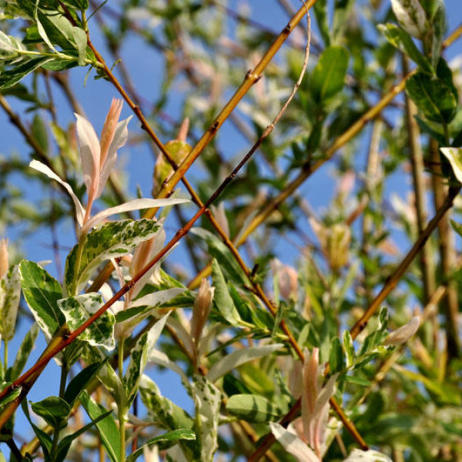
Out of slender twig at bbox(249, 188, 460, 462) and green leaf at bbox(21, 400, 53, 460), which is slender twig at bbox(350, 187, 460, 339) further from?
green leaf at bbox(21, 400, 53, 460)

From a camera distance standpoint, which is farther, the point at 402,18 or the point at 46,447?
the point at 402,18

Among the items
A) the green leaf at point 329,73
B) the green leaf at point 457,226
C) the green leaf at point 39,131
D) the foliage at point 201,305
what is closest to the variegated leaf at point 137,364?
the foliage at point 201,305

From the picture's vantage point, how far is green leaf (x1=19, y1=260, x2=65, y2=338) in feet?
1.40

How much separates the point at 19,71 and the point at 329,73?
1.56ft

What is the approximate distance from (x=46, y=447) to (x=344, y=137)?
64 cm

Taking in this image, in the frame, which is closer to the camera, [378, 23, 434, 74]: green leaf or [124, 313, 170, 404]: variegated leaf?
[124, 313, 170, 404]: variegated leaf

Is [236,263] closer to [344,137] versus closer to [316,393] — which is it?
[316,393]

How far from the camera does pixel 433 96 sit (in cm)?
61

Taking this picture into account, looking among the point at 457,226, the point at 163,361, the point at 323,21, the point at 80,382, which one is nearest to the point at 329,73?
the point at 323,21

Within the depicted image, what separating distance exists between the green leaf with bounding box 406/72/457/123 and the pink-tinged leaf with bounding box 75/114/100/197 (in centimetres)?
32

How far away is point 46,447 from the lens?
43cm

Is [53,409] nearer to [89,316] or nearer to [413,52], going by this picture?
[89,316]

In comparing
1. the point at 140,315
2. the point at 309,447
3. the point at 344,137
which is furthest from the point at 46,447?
the point at 344,137

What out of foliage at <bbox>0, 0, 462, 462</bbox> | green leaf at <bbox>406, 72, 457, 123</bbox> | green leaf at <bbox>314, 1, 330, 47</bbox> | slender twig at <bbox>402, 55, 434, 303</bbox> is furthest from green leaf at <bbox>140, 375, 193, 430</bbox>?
slender twig at <bbox>402, 55, 434, 303</bbox>
